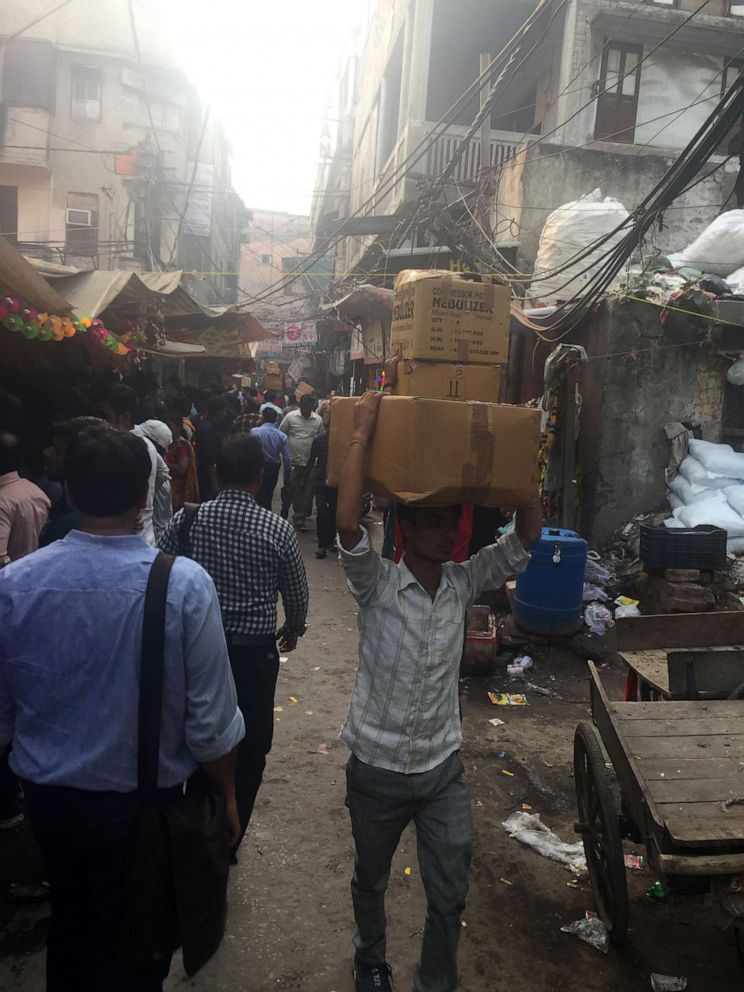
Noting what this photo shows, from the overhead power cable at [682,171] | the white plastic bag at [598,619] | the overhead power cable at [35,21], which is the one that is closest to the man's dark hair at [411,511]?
the overhead power cable at [682,171]

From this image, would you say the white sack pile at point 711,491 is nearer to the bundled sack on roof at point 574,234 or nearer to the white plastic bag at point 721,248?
the white plastic bag at point 721,248

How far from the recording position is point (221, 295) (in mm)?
35812

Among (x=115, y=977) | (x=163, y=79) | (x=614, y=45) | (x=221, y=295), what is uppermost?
(x=163, y=79)

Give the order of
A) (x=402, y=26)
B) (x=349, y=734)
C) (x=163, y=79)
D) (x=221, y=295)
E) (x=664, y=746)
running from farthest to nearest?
(x=221, y=295)
(x=163, y=79)
(x=402, y=26)
(x=664, y=746)
(x=349, y=734)

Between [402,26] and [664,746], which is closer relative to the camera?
[664,746]

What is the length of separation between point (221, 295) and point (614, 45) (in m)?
25.2

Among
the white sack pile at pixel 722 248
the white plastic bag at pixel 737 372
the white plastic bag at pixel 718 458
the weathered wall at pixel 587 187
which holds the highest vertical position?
the weathered wall at pixel 587 187

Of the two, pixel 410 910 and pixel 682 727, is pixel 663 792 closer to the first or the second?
pixel 682 727

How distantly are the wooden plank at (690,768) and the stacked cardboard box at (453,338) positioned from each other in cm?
146

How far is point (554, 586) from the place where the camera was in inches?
255

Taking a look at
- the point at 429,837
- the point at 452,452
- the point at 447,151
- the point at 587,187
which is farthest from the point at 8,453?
the point at 447,151

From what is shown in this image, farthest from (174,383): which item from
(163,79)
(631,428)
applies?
(163,79)

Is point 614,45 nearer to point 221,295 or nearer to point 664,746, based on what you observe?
point 664,746

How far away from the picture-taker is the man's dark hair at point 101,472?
1.71 meters
